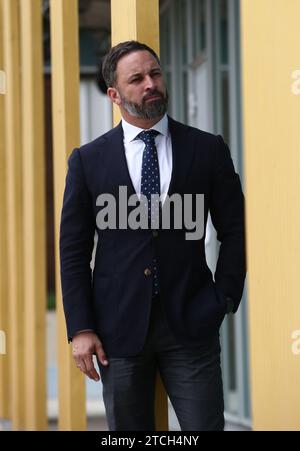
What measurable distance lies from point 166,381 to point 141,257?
358 millimetres

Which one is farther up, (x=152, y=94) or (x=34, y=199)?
(x=152, y=94)

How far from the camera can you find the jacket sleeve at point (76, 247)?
2262 mm

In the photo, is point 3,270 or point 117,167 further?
point 3,270

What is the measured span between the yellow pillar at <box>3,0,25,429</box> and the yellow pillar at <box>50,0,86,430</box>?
127 cm

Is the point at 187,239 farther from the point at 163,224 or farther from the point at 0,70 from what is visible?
the point at 0,70

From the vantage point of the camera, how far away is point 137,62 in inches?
87.8

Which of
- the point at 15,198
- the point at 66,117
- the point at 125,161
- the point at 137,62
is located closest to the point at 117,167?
the point at 125,161

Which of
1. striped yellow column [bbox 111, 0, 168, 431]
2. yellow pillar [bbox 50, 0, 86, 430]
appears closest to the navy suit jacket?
striped yellow column [bbox 111, 0, 168, 431]

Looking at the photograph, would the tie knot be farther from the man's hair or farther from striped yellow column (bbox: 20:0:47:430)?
striped yellow column (bbox: 20:0:47:430)

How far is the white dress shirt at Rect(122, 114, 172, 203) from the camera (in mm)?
2275

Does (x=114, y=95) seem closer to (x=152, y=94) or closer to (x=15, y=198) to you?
(x=152, y=94)

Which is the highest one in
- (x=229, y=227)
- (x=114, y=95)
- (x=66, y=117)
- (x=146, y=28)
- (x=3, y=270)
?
(x=146, y=28)

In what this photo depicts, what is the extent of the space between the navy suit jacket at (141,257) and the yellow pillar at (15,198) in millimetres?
2431
